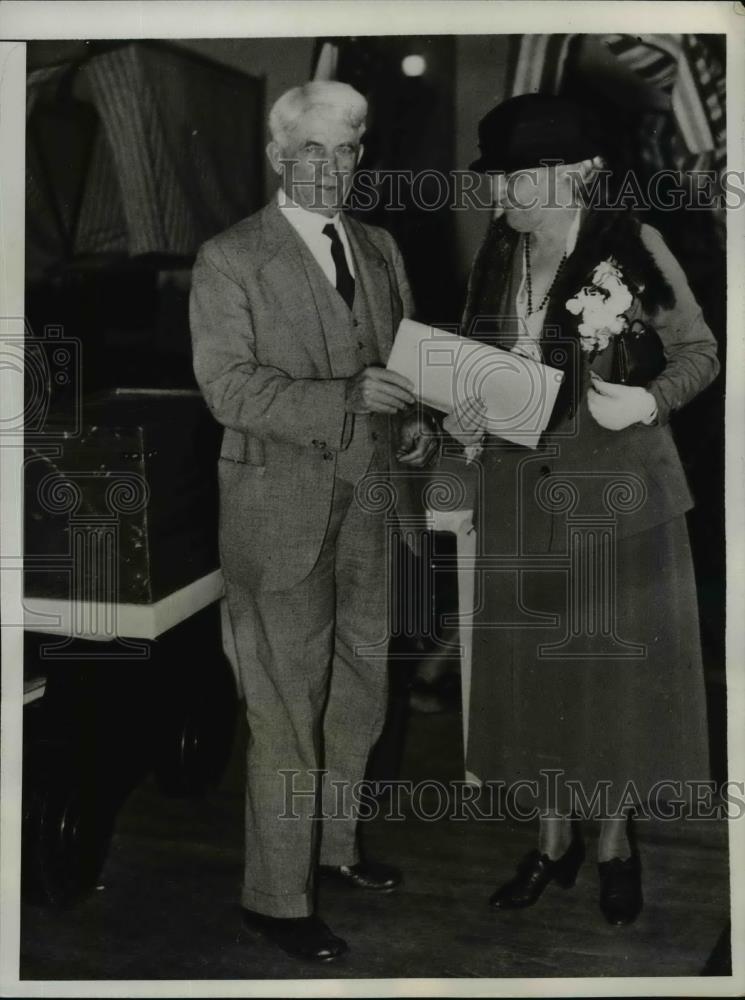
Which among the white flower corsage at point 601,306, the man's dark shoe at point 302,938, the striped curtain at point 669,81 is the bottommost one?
the man's dark shoe at point 302,938

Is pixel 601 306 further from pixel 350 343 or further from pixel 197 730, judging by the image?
pixel 197 730

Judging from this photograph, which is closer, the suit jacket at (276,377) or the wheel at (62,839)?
the suit jacket at (276,377)

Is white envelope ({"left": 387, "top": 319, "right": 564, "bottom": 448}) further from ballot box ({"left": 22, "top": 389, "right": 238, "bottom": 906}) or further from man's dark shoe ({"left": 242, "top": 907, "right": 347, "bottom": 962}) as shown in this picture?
man's dark shoe ({"left": 242, "top": 907, "right": 347, "bottom": 962})

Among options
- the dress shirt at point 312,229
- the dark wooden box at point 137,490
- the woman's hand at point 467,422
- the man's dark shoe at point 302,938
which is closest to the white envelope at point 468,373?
the woman's hand at point 467,422

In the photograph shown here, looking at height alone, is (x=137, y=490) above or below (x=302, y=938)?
above

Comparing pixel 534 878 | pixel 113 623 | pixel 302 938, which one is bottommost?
pixel 302 938

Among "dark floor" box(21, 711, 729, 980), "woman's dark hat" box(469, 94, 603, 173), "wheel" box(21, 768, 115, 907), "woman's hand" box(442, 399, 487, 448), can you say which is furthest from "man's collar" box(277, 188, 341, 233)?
"wheel" box(21, 768, 115, 907)

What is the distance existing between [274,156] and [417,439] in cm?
74

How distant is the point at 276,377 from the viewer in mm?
2568

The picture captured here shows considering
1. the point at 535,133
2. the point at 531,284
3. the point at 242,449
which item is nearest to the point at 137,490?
the point at 242,449

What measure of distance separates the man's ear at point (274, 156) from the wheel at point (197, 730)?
3.92 feet

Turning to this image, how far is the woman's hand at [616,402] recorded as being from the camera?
266cm

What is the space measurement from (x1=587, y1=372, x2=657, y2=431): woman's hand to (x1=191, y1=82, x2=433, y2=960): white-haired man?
408mm

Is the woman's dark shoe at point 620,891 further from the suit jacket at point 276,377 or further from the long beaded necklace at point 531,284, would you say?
the long beaded necklace at point 531,284
